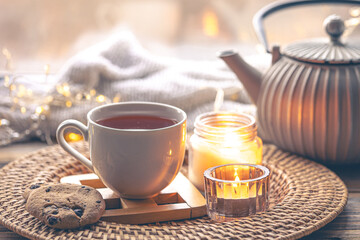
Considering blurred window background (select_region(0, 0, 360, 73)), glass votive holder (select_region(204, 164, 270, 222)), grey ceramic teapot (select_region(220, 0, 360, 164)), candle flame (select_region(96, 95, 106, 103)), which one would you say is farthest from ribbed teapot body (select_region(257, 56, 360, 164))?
blurred window background (select_region(0, 0, 360, 73))

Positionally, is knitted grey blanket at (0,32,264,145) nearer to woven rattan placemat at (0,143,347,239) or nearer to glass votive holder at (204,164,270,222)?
woven rattan placemat at (0,143,347,239)

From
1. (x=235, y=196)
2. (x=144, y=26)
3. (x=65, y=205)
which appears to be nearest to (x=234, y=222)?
(x=235, y=196)

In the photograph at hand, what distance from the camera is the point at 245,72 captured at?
30.0 inches

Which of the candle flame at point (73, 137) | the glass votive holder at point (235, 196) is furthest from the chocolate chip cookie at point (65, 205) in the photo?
A: the candle flame at point (73, 137)

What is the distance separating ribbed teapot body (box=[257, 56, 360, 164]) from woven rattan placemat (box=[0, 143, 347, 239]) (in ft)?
0.11

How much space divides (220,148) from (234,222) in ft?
0.43

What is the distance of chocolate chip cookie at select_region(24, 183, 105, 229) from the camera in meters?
0.51

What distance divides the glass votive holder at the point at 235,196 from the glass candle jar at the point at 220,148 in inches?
2.5

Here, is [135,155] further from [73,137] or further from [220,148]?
[73,137]

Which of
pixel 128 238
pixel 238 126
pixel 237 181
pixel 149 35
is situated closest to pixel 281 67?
pixel 238 126

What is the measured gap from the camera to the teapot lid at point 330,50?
2.28 ft

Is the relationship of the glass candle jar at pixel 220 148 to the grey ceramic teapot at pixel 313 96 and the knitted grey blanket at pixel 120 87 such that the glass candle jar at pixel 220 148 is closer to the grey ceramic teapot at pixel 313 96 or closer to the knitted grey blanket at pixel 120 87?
the grey ceramic teapot at pixel 313 96

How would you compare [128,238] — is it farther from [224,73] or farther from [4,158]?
[224,73]

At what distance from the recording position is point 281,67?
0.74 m
